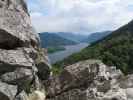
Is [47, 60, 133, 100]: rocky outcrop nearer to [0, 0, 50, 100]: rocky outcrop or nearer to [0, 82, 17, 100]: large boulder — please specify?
[0, 0, 50, 100]: rocky outcrop

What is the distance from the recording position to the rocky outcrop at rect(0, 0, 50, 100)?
823 inches

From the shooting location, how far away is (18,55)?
2241 cm

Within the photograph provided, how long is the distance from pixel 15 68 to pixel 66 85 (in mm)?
3899

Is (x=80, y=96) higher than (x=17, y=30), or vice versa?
(x=17, y=30)

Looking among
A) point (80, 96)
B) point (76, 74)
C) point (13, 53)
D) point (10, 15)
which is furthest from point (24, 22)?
point (80, 96)

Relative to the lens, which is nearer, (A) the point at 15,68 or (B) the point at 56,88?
(A) the point at 15,68

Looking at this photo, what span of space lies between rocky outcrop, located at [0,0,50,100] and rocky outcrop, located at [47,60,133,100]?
165 cm

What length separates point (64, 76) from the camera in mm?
24141

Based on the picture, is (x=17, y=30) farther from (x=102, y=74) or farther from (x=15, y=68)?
(x=102, y=74)

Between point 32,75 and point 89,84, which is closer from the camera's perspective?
point 32,75

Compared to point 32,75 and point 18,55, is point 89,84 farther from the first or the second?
point 18,55

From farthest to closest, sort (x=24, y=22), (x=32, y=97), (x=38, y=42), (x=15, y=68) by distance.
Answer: (x=38, y=42)
(x=24, y=22)
(x=32, y=97)
(x=15, y=68)

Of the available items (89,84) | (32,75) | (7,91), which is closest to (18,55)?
(32,75)

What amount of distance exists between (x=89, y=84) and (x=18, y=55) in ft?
15.7
